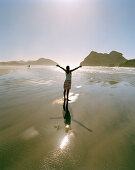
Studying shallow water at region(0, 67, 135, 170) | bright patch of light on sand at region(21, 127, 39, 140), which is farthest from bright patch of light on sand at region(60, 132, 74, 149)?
bright patch of light on sand at region(21, 127, 39, 140)

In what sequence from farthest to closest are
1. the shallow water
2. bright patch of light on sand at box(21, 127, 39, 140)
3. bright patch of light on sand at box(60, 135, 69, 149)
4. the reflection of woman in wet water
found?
the reflection of woman in wet water, bright patch of light on sand at box(21, 127, 39, 140), bright patch of light on sand at box(60, 135, 69, 149), the shallow water

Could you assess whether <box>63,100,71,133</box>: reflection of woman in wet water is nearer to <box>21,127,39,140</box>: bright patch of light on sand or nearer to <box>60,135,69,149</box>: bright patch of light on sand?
<box>60,135,69,149</box>: bright patch of light on sand

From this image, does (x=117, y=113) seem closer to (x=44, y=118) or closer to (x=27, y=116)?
(x=44, y=118)

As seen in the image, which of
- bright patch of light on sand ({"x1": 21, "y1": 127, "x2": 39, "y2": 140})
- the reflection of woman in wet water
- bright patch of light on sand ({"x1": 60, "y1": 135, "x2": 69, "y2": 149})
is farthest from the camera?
the reflection of woman in wet water

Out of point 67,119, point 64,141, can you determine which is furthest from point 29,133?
point 67,119

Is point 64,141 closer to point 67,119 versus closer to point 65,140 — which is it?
point 65,140

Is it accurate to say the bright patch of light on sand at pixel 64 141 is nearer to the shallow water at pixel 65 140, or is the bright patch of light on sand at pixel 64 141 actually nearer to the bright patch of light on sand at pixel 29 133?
the shallow water at pixel 65 140

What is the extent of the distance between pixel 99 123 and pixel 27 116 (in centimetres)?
348

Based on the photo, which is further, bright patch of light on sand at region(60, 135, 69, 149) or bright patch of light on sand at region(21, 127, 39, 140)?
bright patch of light on sand at region(21, 127, 39, 140)

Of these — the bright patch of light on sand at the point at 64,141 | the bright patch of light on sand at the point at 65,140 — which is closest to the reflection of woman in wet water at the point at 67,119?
the bright patch of light on sand at the point at 65,140

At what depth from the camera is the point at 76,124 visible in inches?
175

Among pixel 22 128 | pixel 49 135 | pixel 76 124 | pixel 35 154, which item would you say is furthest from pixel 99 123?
pixel 22 128

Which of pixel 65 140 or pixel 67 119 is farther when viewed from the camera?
pixel 67 119

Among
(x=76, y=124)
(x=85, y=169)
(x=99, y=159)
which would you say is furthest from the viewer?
(x=76, y=124)
